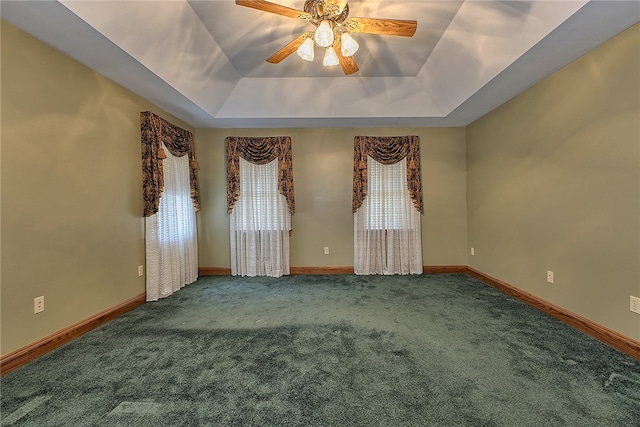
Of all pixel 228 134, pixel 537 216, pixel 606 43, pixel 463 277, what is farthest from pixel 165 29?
pixel 463 277

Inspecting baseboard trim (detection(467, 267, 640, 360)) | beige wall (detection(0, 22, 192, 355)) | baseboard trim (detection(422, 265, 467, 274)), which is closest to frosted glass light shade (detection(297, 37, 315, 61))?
beige wall (detection(0, 22, 192, 355))

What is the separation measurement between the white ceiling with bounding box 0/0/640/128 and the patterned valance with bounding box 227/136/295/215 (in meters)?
0.30

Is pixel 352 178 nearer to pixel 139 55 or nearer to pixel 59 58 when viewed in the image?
pixel 139 55

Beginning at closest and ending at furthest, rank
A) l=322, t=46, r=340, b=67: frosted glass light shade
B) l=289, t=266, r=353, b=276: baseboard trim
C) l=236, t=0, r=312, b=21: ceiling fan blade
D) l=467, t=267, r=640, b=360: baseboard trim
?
1. l=236, t=0, r=312, b=21: ceiling fan blade
2. l=467, t=267, r=640, b=360: baseboard trim
3. l=322, t=46, r=340, b=67: frosted glass light shade
4. l=289, t=266, r=353, b=276: baseboard trim

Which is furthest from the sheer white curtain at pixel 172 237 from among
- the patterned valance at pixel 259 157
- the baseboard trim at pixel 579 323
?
the baseboard trim at pixel 579 323

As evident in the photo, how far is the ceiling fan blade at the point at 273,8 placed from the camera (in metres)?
1.62

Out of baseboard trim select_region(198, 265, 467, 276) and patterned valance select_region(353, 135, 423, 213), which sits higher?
patterned valance select_region(353, 135, 423, 213)

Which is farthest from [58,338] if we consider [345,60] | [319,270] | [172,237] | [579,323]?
[579,323]

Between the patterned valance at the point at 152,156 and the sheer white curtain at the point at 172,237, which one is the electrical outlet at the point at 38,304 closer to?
the sheer white curtain at the point at 172,237

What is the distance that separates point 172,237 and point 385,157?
11.0 feet

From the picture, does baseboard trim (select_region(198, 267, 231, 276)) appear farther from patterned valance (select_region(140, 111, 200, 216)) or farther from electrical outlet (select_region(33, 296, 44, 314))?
electrical outlet (select_region(33, 296, 44, 314))

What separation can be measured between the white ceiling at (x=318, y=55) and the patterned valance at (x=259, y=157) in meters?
0.30

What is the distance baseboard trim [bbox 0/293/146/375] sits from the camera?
1714 millimetres

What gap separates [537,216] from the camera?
2682 millimetres
